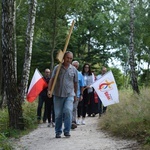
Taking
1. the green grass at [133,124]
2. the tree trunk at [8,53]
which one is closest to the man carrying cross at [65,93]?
the green grass at [133,124]

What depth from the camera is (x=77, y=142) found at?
27.0 ft

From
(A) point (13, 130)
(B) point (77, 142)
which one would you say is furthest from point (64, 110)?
(A) point (13, 130)

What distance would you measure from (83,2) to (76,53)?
13.9 meters

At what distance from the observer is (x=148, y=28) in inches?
826

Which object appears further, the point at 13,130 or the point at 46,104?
the point at 46,104

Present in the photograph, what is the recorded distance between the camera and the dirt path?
7547 millimetres

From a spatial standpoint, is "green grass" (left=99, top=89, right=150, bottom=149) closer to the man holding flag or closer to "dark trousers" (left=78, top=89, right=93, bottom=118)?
"dark trousers" (left=78, top=89, right=93, bottom=118)

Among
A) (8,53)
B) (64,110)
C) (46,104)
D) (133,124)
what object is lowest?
(133,124)

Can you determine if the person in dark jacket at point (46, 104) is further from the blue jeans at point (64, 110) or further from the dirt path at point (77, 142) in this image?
the blue jeans at point (64, 110)

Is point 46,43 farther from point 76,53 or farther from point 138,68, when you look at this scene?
point 138,68

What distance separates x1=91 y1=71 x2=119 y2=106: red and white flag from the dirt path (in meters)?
3.17

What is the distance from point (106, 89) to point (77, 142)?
5333 mm

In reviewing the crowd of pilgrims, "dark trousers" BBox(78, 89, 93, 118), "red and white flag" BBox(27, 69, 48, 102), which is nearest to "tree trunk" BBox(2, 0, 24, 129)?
A: the crowd of pilgrims

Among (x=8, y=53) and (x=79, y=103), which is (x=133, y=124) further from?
(x=79, y=103)
